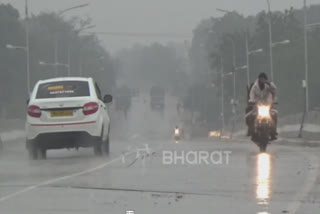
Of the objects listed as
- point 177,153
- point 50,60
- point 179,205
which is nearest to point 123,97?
point 50,60

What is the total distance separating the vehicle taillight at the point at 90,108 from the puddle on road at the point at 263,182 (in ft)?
13.5

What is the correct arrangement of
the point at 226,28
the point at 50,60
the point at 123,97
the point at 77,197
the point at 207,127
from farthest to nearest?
1. the point at 226,28
2. the point at 123,97
3. the point at 207,127
4. the point at 50,60
5. the point at 77,197

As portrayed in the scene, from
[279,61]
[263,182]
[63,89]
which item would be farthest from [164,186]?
[279,61]

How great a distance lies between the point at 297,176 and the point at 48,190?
430 cm

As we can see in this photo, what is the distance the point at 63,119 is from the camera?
65.7 feet

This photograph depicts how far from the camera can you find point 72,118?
20094mm

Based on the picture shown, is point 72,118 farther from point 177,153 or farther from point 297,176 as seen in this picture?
point 297,176

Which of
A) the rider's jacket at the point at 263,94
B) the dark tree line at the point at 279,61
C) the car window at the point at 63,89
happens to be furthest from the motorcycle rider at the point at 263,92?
the dark tree line at the point at 279,61

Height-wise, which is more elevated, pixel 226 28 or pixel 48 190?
pixel 226 28

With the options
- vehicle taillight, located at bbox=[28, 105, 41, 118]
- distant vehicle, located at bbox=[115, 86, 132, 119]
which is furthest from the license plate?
distant vehicle, located at bbox=[115, 86, 132, 119]

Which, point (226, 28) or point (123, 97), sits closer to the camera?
point (123, 97)

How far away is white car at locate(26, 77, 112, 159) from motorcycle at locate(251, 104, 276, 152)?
3899 mm

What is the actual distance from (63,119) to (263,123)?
5016 mm

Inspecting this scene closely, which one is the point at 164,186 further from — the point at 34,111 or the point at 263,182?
the point at 34,111
